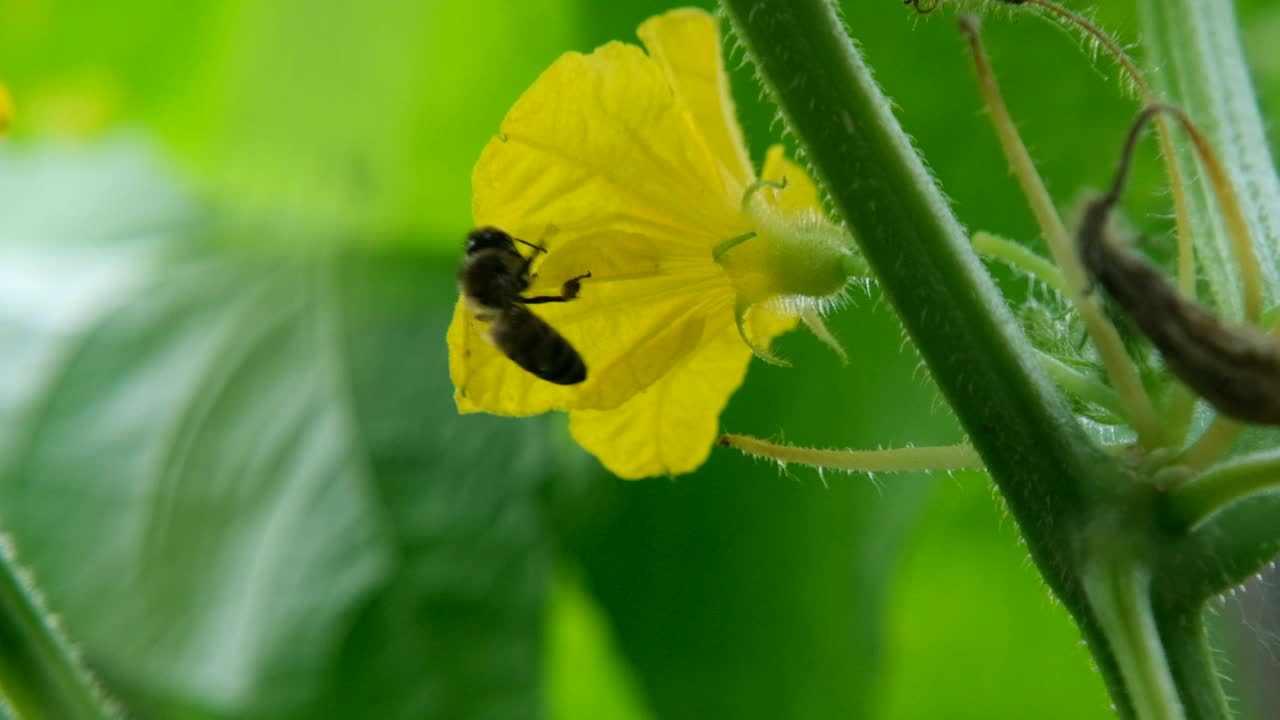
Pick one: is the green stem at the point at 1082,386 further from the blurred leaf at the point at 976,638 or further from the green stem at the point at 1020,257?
the blurred leaf at the point at 976,638

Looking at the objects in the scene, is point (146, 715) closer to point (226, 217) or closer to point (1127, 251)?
point (226, 217)

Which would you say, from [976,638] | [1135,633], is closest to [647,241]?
[1135,633]

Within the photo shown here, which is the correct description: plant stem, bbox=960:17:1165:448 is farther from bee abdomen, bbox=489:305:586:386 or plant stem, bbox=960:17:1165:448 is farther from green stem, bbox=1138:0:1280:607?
bee abdomen, bbox=489:305:586:386

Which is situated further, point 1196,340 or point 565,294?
point 565,294

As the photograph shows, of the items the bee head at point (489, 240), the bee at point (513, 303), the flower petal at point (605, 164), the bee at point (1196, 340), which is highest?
the bee at point (1196, 340)

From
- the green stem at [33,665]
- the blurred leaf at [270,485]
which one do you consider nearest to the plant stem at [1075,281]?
the green stem at [33,665]

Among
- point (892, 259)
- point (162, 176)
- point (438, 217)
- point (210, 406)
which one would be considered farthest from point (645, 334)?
point (162, 176)

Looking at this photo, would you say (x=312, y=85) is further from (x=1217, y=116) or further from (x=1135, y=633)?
(x=1135, y=633)
